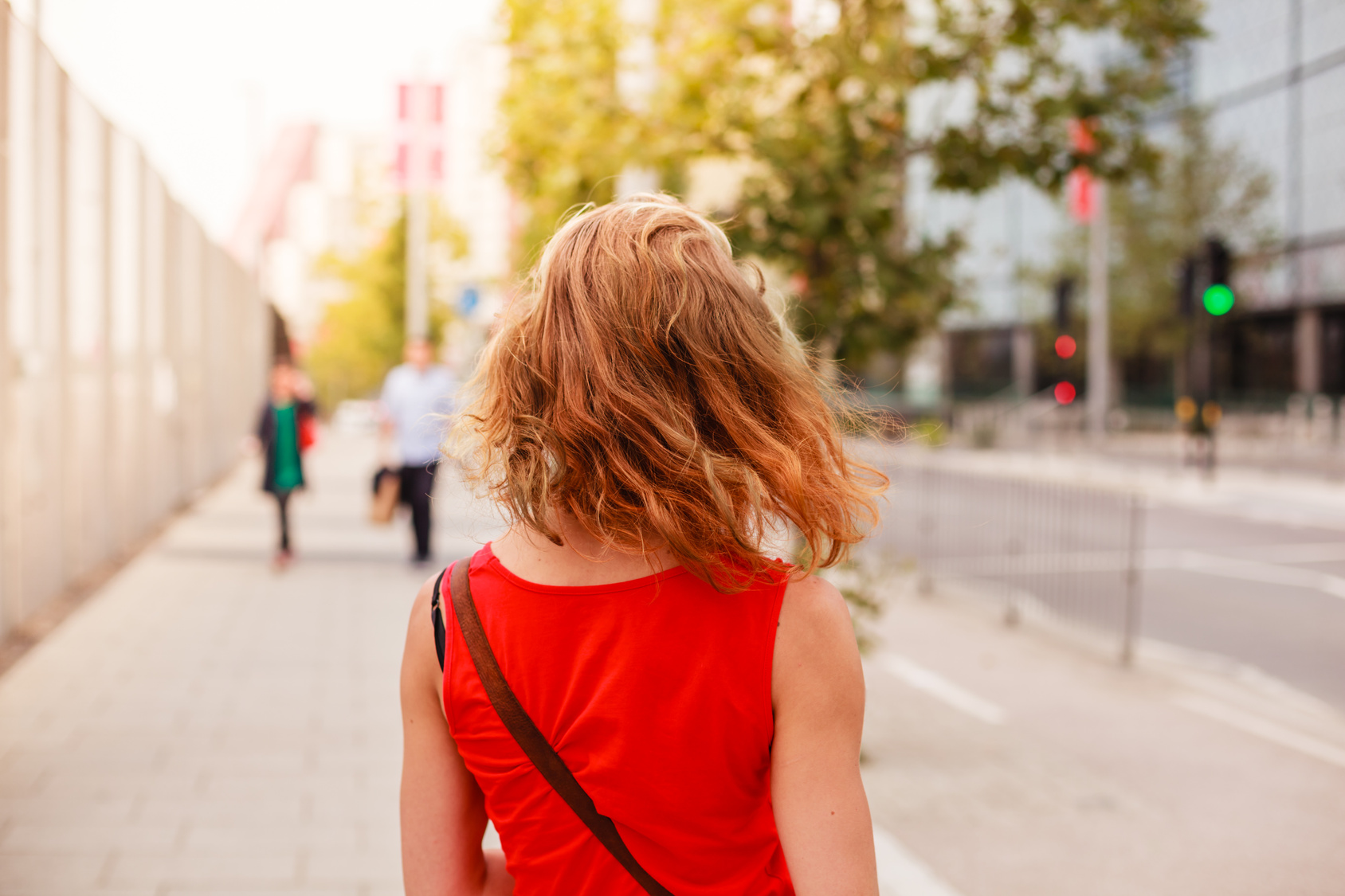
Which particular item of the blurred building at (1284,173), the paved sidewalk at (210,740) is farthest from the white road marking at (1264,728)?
the blurred building at (1284,173)

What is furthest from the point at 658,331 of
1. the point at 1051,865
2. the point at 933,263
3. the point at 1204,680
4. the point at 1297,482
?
the point at 1297,482

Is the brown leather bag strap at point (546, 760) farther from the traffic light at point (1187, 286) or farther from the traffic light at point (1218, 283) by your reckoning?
the traffic light at point (1187, 286)

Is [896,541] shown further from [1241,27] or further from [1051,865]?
[1241,27]

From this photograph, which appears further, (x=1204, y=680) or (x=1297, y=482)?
(x=1297, y=482)

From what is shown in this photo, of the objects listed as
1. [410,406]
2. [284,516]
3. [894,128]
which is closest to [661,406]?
[894,128]

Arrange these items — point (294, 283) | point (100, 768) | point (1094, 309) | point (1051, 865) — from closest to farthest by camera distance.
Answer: point (1051, 865)
point (100, 768)
point (1094, 309)
point (294, 283)

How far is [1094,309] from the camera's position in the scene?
29.9 metres

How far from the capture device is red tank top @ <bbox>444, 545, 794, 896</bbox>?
4.36 feet

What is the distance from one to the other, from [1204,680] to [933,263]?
313 cm

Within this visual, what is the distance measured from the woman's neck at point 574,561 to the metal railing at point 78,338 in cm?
607

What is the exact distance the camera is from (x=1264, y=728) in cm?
600

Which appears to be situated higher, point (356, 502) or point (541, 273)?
point (541, 273)

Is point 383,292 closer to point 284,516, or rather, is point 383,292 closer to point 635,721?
point 284,516

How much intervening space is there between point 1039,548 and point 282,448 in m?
6.24
